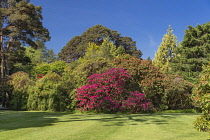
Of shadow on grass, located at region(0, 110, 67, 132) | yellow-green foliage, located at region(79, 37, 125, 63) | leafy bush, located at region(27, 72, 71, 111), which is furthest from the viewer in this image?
yellow-green foliage, located at region(79, 37, 125, 63)

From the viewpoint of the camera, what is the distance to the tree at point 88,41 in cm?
4631

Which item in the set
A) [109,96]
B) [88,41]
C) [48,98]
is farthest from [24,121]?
[88,41]

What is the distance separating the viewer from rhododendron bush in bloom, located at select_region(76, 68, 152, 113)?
45.2ft

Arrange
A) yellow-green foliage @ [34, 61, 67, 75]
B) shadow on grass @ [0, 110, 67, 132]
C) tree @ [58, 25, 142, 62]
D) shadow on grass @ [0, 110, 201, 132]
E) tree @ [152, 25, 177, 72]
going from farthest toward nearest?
tree @ [58, 25, 142, 62] < tree @ [152, 25, 177, 72] < yellow-green foliage @ [34, 61, 67, 75] < shadow on grass @ [0, 110, 201, 132] < shadow on grass @ [0, 110, 67, 132]

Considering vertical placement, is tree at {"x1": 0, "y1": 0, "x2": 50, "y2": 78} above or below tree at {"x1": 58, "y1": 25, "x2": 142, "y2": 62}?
below

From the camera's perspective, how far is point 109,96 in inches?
552

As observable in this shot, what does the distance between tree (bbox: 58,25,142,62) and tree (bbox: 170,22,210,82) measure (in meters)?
23.6

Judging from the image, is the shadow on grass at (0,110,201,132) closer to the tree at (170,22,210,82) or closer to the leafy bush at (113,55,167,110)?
the leafy bush at (113,55,167,110)

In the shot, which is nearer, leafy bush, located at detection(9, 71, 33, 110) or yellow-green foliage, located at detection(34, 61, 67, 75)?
leafy bush, located at detection(9, 71, 33, 110)

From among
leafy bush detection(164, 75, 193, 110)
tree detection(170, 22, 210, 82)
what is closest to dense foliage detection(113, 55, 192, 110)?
leafy bush detection(164, 75, 193, 110)

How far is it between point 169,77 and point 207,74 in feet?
40.3

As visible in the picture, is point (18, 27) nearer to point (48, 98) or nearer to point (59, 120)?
point (48, 98)

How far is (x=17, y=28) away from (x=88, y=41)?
27791 millimetres

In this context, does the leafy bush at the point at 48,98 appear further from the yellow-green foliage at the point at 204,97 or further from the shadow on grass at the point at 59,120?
the yellow-green foliage at the point at 204,97
